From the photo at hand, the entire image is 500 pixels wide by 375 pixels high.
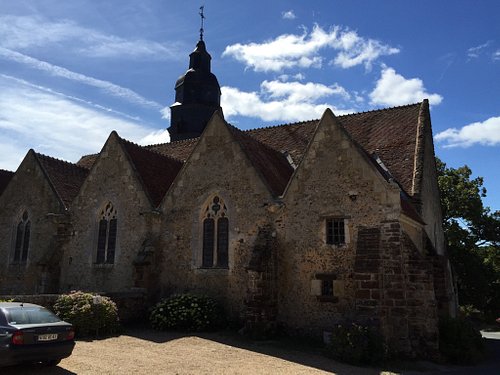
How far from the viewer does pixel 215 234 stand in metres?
16.6

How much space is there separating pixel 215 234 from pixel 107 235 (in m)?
5.39

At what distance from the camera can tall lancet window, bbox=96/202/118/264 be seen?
1870 centimetres

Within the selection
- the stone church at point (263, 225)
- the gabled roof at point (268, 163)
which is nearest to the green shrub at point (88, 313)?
the stone church at point (263, 225)

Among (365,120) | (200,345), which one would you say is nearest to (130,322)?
(200,345)

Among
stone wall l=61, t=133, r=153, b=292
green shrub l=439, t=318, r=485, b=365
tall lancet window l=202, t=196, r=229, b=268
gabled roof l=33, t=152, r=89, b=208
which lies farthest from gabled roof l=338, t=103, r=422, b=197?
gabled roof l=33, t=152, r=89, b=208

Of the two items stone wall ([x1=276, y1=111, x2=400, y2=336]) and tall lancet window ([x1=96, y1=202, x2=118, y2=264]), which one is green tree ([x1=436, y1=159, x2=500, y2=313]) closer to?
stone wall ([x1=276, y1=111, x2=400, y2=336])

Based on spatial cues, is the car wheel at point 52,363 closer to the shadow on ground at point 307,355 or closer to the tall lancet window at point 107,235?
the shadow on ground at point 307,355

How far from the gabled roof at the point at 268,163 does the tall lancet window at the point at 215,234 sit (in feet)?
6.48

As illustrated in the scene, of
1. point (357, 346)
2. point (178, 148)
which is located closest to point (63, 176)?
point (178, 148)

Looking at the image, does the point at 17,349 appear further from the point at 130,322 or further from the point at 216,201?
the point at 216,201

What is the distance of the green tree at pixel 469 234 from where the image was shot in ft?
86.3

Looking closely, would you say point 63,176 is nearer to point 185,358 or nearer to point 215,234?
point 215,234

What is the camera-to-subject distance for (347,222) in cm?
1396

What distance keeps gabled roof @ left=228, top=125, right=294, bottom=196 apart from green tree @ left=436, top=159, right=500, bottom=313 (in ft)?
44.0
